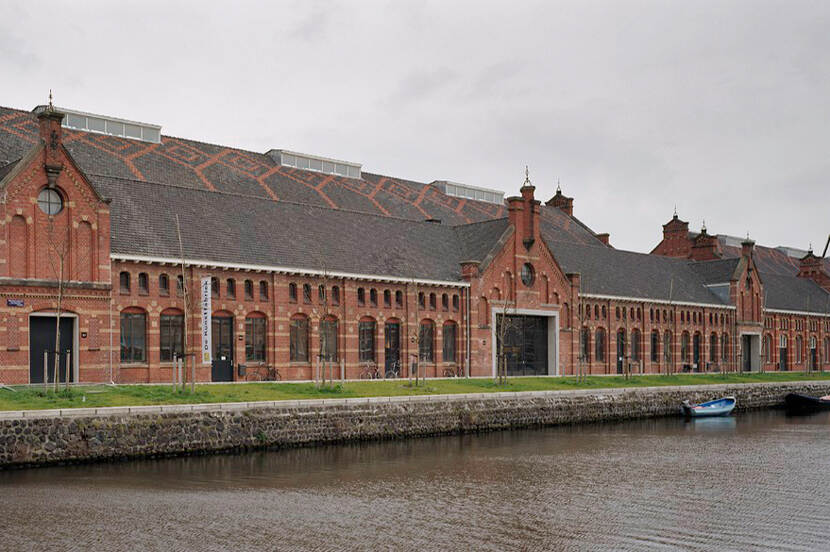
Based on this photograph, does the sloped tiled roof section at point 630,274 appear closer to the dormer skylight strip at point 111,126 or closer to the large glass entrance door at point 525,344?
the large glass entrance door at point 525,344

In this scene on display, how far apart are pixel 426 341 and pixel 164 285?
16.5m

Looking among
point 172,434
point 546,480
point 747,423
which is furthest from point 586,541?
point 747,423

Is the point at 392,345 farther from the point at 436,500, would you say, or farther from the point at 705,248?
the point at 705,248

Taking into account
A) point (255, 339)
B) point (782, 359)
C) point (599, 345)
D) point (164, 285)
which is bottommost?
point (782, 359)

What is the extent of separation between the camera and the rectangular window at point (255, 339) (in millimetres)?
43812

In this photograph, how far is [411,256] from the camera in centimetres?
5325

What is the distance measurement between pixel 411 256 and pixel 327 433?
20.1 meters

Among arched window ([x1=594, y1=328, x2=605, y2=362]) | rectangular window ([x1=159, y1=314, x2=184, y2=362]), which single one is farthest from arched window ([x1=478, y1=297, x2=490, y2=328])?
rectangular window ([x1=159, y1=314, x2=184, y2=362])

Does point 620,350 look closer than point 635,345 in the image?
Yes

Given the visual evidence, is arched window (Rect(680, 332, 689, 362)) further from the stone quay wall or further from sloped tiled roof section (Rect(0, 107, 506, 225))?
the stone quay wall

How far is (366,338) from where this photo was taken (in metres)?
48.8

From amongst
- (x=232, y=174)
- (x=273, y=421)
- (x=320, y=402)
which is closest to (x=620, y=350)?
(x=232, y=174)

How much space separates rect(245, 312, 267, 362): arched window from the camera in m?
43.8

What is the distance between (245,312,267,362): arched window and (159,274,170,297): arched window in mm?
4365
